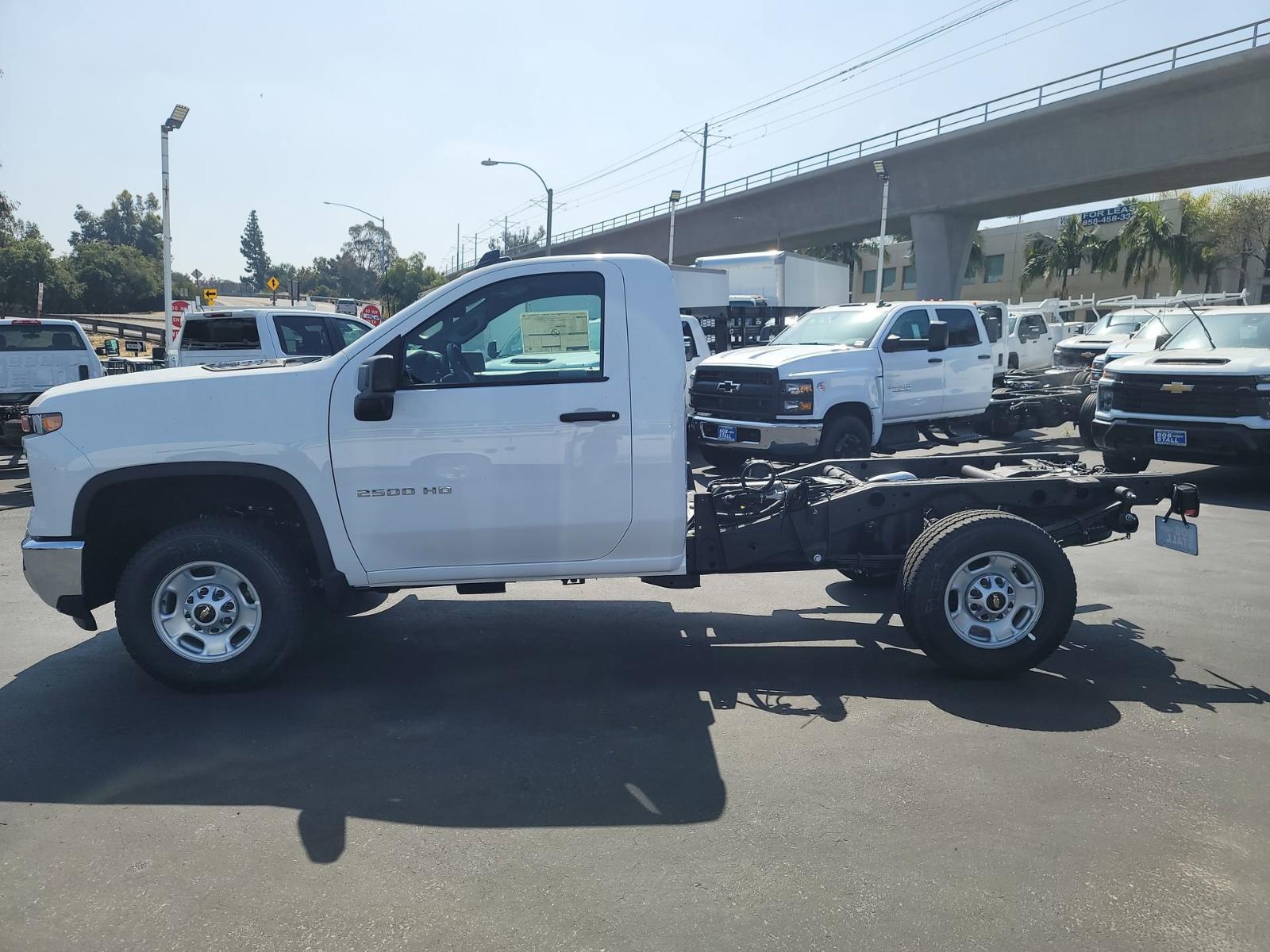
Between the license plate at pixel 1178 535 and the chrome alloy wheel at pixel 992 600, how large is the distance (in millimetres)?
916

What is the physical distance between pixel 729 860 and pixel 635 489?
2.01 metres

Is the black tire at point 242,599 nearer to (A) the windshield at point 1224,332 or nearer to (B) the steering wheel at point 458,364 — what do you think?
(B) the steering wheel at point 458,364

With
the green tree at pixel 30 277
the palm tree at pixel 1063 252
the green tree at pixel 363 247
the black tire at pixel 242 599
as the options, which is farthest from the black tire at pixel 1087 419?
the green tree at pixel 363 247

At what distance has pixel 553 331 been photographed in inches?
196

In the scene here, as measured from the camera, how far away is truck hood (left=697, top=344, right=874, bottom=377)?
36.6ft

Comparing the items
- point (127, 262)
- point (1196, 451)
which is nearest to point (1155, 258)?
point (1196, 451)

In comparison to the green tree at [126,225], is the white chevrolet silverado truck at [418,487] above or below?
below

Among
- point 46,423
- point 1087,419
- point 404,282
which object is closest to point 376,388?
point 46,423

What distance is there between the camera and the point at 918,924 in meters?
3.01

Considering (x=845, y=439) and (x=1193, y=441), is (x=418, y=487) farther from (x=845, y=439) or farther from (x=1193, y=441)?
(x=1193, y=441)

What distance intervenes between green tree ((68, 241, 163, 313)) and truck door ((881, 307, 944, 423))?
68.5 m

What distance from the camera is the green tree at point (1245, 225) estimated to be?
4519cm

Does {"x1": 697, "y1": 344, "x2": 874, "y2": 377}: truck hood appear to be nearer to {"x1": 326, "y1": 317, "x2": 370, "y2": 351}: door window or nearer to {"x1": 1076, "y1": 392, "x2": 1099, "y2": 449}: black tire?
{"x1": 1076, "y1": 392, "x2": 1099, "y2": 449}: black tire

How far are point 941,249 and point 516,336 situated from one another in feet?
117
